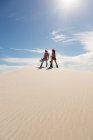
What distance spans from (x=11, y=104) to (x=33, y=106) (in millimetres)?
1065

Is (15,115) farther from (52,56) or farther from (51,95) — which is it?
(52,56)

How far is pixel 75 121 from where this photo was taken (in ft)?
22.9

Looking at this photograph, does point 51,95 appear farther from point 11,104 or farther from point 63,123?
point 63,123

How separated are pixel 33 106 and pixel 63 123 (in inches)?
78.3

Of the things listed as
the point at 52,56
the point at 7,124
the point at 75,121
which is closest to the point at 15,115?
the point at 7,124

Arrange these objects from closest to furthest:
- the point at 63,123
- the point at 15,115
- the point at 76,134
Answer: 1. the point at 76,134
2. the point at 63,123
3. the point at 15,115

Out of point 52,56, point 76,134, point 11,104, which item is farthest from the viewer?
point 52,56

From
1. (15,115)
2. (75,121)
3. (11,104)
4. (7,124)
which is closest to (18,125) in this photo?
(7,124)

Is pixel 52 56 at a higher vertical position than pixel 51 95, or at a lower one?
higher

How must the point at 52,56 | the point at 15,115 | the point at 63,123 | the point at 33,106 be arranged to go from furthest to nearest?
the point at 52,56
the point at 33,106
the point at 15,115
the point at 63,123

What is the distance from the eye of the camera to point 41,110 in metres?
8.14

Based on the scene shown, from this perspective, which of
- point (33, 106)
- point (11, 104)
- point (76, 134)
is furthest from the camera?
point (11, 104)

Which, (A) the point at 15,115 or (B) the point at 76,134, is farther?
(A) the point at 15,115

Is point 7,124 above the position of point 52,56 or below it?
below
